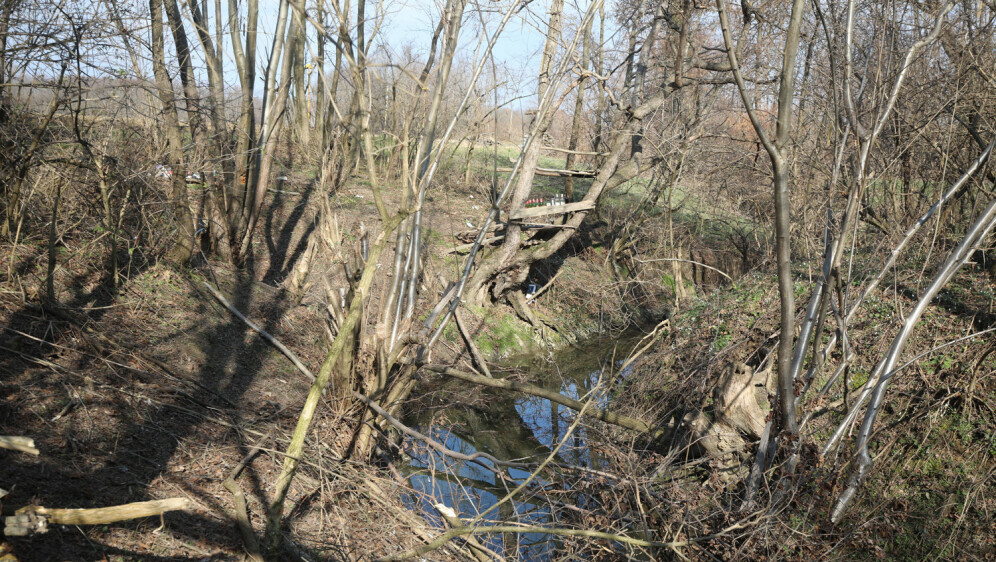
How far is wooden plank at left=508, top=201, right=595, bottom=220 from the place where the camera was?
36.3ft

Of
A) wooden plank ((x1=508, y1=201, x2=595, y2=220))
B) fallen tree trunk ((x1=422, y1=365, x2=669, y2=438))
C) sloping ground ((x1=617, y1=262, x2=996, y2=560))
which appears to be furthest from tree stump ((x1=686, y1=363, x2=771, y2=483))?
wooden plank ((x1=508, y1=201, x2=595, y2=220))

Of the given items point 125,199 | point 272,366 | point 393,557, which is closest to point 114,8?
point 125,199

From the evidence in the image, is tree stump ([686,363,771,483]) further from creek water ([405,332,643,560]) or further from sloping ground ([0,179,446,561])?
sloping ground ([0,179,446,561])

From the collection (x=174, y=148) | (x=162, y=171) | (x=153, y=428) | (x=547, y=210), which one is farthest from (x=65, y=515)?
(x=547, y=210)

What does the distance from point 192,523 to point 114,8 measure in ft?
15.5

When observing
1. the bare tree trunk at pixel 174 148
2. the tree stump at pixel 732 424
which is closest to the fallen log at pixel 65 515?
the tree stump at pixel 732 424

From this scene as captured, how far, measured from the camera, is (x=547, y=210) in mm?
11258

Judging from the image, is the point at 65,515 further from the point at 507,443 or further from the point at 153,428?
the point at 507,443

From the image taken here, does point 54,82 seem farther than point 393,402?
No

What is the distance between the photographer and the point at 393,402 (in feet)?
19.2

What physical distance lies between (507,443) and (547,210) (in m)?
4.69

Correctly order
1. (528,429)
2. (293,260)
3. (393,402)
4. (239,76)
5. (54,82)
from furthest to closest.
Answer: (293,260) < (239,76) < (528,429) < (393,402) < (54,82)

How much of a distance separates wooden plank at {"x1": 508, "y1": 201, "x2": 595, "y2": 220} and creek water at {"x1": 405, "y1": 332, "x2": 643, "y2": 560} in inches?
98.5

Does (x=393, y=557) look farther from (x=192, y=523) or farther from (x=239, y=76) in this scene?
(x=239, y=76)
